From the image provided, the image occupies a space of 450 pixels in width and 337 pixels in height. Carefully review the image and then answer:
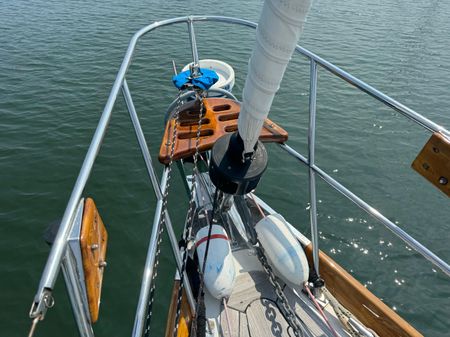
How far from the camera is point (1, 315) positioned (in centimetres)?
369

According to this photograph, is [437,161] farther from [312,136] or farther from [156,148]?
[156,148]

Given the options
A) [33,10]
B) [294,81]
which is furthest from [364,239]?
[33,10]

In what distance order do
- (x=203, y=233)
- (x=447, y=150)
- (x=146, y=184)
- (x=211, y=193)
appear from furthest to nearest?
(x=146, y=184) < (x=211, y=193) < (x=203, y=233) < (x=447, y=150)

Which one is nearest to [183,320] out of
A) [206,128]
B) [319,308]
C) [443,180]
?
[319,308]

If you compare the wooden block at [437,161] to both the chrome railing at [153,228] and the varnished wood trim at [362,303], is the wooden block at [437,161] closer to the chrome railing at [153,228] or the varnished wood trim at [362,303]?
the chrome railing at [153,228]

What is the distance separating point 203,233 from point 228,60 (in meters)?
9.09

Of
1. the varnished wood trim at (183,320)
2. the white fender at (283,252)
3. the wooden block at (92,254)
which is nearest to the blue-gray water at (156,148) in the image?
the varnished wood trim at (183,320)

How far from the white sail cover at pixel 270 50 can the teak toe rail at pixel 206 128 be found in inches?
52.8

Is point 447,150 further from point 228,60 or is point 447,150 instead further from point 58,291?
point 228,60

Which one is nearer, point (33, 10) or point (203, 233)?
point (203, 233)

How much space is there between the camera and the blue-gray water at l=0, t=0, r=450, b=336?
166 inches

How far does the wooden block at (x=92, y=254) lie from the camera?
1139mm

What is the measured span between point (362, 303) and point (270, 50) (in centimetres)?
245

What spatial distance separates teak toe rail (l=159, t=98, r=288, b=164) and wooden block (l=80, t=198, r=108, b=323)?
142 cm
